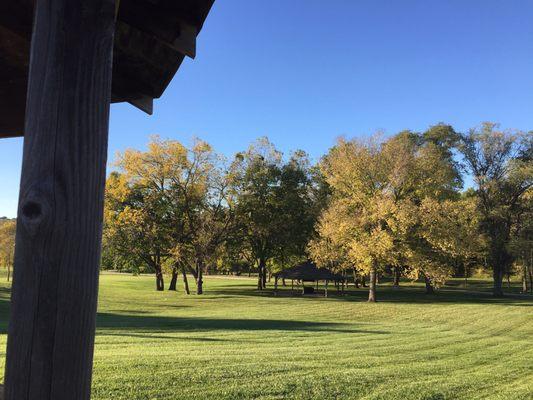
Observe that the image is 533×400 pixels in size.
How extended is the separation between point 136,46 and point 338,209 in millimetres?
34447

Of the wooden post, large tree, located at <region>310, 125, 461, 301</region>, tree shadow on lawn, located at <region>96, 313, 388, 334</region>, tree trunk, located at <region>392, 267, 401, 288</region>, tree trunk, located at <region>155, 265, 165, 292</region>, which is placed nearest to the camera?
the wooden post

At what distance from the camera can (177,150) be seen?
1624 inches

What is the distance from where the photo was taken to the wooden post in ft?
4.28

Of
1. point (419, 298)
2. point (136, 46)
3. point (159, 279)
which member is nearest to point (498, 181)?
point (419, 298)

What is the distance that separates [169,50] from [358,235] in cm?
3419

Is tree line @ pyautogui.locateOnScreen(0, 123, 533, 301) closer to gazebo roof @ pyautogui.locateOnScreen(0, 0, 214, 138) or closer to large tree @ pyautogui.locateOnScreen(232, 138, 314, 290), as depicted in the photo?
large tree @ pyautogui.locateOnScreen(232, 138, 314, 290)

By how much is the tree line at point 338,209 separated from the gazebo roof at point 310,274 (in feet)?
4.86

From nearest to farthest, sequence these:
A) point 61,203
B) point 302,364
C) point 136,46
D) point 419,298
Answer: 1. point 61,203
2. point 136,46
3. point 302,364
4. point 419,298

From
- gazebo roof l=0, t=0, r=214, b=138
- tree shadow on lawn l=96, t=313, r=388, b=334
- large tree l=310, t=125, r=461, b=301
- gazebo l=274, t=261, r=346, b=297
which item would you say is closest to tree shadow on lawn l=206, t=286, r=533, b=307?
gazebo l=274, t=261, r=346, b=297

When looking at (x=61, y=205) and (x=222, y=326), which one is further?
(x=222, y=326)

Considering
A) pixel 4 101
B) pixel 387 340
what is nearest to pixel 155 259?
pixel 387 340

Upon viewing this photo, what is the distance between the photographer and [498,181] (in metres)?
44.5

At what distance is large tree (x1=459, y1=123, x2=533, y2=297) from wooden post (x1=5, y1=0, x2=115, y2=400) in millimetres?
45962

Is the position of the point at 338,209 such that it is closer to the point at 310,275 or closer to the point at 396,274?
the point at 310,275
